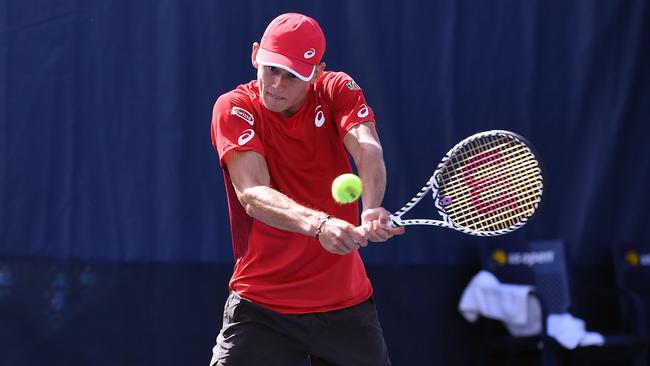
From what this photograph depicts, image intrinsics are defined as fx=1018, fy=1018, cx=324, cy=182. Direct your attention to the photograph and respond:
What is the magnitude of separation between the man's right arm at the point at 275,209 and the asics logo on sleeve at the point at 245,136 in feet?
0.11

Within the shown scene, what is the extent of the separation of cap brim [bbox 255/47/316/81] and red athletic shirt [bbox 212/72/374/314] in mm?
163

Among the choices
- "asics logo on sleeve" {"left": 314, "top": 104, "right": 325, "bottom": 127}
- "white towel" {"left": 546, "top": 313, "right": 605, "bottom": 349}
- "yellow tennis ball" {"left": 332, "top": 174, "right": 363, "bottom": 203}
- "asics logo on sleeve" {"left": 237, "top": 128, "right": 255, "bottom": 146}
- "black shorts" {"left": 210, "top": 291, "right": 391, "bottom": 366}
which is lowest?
"white towel" {"left": 546, "top": 313, "right": 605, "bottom": 349}

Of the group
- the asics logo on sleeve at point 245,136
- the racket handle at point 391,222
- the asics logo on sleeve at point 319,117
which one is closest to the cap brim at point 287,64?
the asics logo on sleeve at point 319,117

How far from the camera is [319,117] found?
12.2 ft

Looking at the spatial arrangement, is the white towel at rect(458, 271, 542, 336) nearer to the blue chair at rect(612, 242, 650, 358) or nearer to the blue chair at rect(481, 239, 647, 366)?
the blue chair at rect(481, 239, 647, 366)

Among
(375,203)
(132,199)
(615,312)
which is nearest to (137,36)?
(132,199)

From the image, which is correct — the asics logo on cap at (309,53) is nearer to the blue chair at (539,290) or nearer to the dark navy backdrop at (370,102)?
the dark navy backdrop at (370,102)

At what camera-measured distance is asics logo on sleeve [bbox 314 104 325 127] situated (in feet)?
12.1

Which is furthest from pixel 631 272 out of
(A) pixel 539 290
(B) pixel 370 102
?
(B) pixel 370 102

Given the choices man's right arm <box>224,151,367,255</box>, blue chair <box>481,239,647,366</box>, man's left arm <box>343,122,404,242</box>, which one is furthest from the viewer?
blue chair <box>481,239,647,366</box>

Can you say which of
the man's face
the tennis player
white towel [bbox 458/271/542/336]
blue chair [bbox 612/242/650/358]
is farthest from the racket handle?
blue chair [bbox 612/242/650/358]

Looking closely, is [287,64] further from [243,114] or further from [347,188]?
[347,188]

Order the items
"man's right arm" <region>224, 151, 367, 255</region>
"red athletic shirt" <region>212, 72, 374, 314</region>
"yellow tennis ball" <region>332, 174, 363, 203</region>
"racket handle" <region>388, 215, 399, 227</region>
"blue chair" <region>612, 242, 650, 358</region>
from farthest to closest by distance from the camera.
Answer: "blue chair" <region>612, 242, 650, 358</region> < "red athletic shirt" <region>212, 72, 374, 314</region> < "racket handle" <region>388, 215, 399, 227</region> < "man's right arm" <region>224, 151, 367, 255</region> < "yellow tennis ball" <region>332, 174, 363, 203</region>

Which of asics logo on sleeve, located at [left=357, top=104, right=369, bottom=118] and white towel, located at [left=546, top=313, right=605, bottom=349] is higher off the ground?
asics logo on sleeve, located at [left=357, top=104, right=369, bottom=118]
